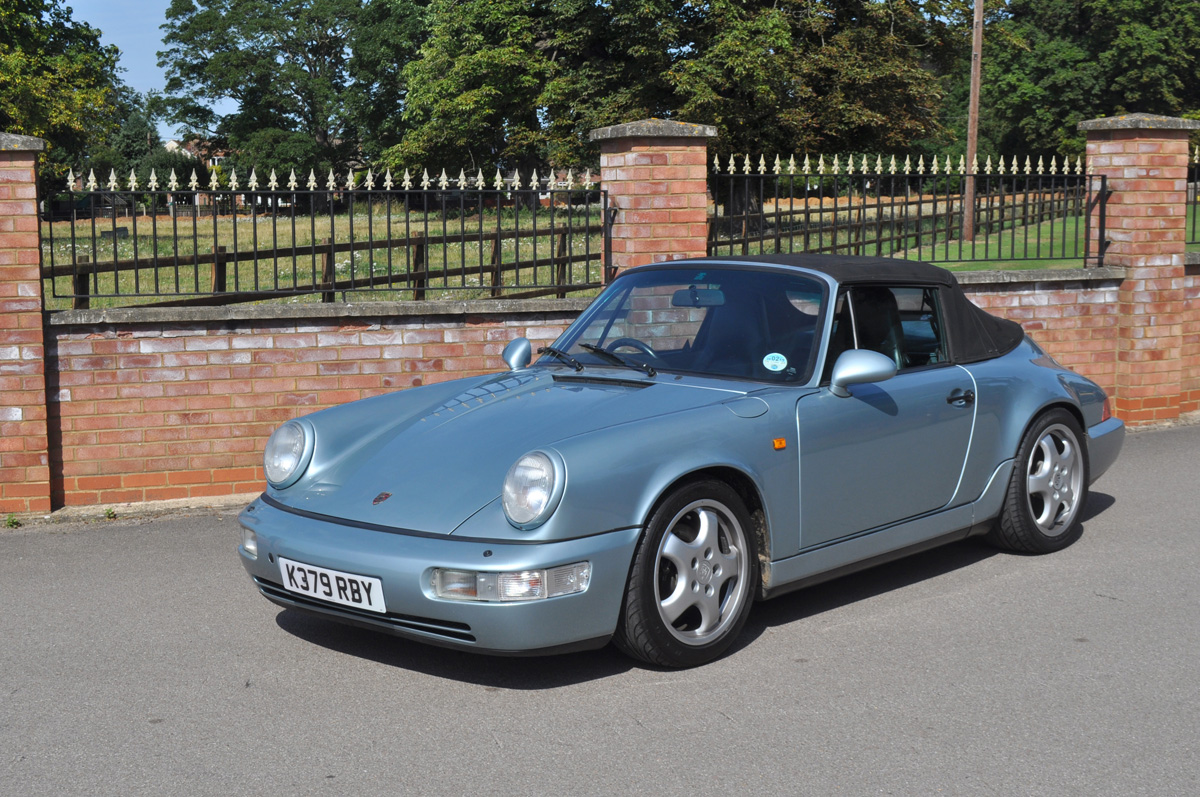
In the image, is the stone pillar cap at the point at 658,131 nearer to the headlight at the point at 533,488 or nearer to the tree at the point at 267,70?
the headlight at the point at 533,488

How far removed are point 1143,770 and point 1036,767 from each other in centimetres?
29

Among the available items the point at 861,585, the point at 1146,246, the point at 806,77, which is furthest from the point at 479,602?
the point at 806,77

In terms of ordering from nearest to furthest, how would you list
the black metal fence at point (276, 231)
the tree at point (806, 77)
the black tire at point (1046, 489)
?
the black tire at point (1046, 489), the black metal fence at point (276, 231), the tree at point (806, 77)

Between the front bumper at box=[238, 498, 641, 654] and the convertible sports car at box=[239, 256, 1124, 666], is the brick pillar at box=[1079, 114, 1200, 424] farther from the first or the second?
the front bumper at box=[238, 498, 641, 654]

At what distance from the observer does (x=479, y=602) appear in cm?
377

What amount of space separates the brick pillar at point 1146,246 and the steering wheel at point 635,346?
21.0ft

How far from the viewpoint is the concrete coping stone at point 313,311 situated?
7.19 meters

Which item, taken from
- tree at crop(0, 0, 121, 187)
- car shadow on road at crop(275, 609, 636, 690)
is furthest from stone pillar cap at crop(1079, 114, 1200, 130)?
tree at crop(0, 0, 121, 187)

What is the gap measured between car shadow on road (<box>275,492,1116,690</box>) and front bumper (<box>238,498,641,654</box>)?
0.32 meters

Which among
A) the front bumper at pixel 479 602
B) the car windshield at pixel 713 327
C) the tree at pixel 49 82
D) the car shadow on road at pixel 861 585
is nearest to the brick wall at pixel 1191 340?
the car shadow on road at pixel 861 585

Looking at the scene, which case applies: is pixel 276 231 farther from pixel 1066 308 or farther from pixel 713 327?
pixel 1066 308

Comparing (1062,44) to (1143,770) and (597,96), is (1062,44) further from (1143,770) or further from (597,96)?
(1143,770)

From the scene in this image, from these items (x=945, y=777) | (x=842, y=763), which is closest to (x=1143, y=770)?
(x=945, y=777)

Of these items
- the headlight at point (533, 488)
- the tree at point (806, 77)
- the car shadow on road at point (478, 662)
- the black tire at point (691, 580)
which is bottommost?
the car shadow on road at point (478, 662)
